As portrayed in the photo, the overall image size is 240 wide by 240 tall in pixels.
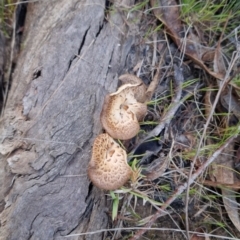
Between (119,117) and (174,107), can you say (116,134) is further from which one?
(174,107)

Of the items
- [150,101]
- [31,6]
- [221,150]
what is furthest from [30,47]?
[221,150]

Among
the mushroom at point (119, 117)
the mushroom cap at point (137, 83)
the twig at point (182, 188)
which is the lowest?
the twig at point (182, 188)

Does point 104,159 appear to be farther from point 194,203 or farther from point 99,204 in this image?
point 194,203

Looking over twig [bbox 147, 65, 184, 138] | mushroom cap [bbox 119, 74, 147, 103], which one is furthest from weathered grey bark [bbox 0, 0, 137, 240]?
twig [bbox 147, 65, 184, 138]

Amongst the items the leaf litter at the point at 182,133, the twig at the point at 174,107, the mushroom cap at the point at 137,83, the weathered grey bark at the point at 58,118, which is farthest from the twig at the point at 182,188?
the mushroom cap at the point at 137,83

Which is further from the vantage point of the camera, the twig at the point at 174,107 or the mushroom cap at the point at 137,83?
the twig at the point at 174,107

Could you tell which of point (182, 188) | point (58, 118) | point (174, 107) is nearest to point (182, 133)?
point (174, 107)

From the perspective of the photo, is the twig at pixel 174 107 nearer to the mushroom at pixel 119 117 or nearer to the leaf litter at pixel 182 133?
the leaf litter at pixel 182 133
